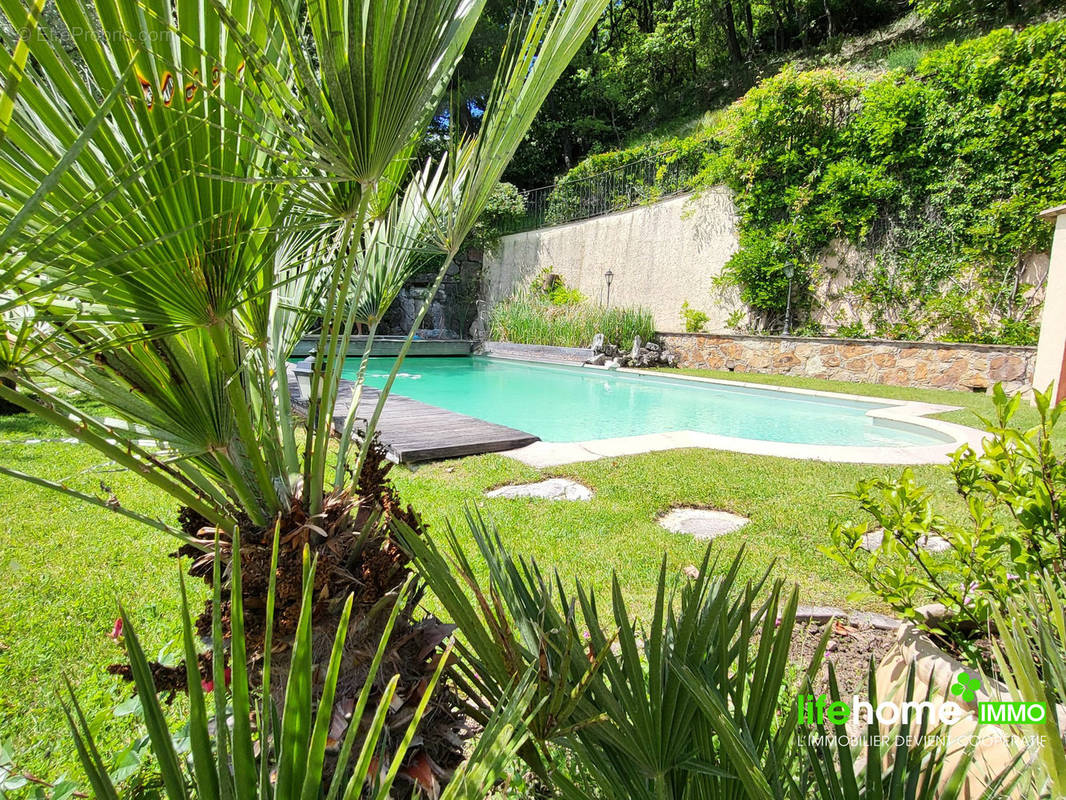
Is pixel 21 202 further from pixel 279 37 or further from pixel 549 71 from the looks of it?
pixel 549 71

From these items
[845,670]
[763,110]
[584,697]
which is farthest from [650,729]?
[763,110]

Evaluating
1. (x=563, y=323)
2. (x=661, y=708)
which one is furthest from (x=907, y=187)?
(x=661, y=708)

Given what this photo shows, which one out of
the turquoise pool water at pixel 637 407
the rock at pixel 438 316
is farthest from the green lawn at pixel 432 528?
the rock at pixel 438 316

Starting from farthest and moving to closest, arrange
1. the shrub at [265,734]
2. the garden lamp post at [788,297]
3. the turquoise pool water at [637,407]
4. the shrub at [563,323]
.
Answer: the shrub at [563,323]
the garden lamp post at [788,297]
the turquoise pool water at [637,407]
the shrub at [265,734]

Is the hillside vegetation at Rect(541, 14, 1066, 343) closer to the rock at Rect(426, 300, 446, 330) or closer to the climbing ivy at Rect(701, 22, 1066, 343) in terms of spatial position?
the climbing ivy at Rect(701, 22, 1066, 343)

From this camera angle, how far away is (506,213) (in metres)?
19.8

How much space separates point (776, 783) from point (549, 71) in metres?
1.05

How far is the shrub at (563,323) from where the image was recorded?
45.3 ft

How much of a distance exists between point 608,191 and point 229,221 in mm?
17557

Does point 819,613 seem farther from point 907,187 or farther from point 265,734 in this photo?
point 907,187

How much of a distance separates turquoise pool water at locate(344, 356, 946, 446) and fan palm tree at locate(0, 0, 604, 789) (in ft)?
19.9

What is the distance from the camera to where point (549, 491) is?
391 cm

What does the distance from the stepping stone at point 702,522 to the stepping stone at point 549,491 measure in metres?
0.61

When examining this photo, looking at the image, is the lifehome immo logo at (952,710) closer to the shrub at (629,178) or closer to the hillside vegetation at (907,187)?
the hillside vegetation at (907,187)
